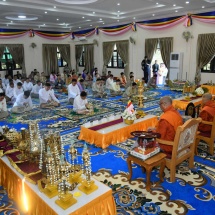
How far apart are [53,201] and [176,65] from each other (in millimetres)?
10420

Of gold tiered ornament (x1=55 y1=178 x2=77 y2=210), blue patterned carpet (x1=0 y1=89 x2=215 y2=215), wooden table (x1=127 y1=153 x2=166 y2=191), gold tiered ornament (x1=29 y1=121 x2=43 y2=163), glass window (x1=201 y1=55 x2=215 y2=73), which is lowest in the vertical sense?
blue patterned carpet (x1=0 y1=89 x2=215 y2=215)

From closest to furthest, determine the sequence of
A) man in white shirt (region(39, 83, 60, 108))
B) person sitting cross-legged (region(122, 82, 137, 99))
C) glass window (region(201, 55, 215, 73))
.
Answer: man in white shirt (region(39, 83, 60, 108))
person sitting cross-legged (region(122, 82, 137, 99))
glass window (region(201, 55, 215, 73))

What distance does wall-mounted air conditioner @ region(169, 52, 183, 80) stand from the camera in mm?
11328

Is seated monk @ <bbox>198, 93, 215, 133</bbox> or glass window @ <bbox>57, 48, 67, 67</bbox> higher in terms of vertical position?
glass window @ <bbox>57, 48, 67, 67</bbox>

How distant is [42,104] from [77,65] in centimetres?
984

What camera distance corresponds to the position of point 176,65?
37.5 feet

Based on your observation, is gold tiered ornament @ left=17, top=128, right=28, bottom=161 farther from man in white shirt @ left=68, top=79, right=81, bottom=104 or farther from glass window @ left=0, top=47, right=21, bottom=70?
glass window @ left=0, top=47, right=21, bottom=70

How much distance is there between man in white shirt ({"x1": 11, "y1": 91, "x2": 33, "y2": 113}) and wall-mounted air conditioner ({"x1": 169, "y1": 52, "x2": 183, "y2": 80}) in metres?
7.13

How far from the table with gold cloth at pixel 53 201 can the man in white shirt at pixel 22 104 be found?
5.03m

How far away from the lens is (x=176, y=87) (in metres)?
10.6

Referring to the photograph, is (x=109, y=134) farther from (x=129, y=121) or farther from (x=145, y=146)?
(x=145, y=146)

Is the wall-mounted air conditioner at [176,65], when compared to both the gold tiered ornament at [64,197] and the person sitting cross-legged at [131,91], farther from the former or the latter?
the gold tiered ornament at [64,197]

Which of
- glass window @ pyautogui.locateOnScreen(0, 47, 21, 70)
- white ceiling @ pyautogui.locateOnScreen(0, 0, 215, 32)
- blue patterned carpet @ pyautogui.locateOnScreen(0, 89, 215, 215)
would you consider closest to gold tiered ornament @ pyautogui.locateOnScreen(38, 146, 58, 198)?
blue patterned carpet @ pyautogui.locateOnScreen(0, 89, 215, 215)

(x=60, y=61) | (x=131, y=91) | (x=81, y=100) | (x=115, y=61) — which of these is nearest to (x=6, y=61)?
(x=60, y=61)
